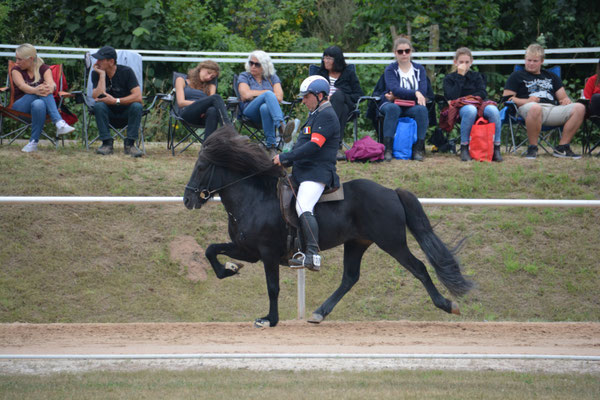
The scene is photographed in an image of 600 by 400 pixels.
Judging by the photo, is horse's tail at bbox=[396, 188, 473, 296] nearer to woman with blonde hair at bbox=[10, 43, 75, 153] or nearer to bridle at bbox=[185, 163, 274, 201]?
bridle at bbox=[185, 163, 274, 201]

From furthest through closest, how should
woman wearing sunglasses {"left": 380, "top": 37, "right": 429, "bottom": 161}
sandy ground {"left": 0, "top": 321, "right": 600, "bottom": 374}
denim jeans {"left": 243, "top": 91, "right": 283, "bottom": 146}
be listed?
1. woman wearing sunglasses {"left": 380, "top": 37, "right": 429, "bottom": 161}
2. denim jeans {"left": 243, "top": 91, "right": 283, "bottom": 146}
3. sandy ground {"left": 0, "top": 321, "right": 600, "bottom": 374}

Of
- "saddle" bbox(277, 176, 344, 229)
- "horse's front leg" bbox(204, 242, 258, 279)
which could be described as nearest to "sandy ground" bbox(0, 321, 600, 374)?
"horse's front leg" bbox(204, 242, 258, 279)

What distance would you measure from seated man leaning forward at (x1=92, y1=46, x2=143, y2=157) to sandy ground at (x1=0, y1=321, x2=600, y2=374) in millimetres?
4530

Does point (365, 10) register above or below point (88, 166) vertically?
above

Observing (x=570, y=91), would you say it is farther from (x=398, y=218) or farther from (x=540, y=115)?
(x=398, y=218)

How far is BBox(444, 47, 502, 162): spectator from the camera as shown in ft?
39.5

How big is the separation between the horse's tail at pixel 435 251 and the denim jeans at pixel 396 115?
4331mm

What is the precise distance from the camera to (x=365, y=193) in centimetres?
775

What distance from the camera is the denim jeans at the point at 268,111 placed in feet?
37.8

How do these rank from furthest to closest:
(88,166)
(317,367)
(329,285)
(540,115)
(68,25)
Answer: (68,25) → (540,115) → (88,166) → (329,285) → (317,367)

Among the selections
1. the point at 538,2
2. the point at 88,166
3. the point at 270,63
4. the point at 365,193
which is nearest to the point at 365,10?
the point at 538,2

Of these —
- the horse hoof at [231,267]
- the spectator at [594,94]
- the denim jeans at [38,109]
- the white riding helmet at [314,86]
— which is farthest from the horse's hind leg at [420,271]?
the denim jeans at [38,109]

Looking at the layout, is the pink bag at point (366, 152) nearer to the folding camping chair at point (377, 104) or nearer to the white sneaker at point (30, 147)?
the folding camping chair at point (377, 104)

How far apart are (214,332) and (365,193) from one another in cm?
213
